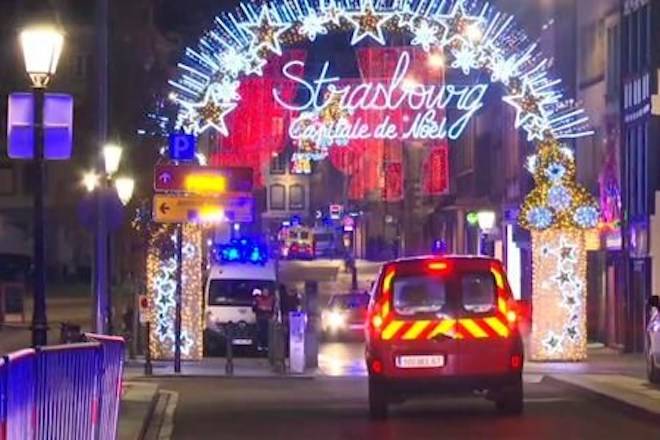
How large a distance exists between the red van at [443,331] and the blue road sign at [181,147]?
34.8 ft

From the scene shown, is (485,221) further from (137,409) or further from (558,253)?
(137,409)

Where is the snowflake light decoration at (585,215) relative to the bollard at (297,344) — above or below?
above

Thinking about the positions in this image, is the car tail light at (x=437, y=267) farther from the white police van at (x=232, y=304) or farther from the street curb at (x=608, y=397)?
the white police van at (x=232, y=304)

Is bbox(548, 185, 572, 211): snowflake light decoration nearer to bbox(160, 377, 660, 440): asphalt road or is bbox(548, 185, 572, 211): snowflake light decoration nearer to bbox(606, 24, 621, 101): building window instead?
bbox(606, 24, 621, 101): building window

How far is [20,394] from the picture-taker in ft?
31.9

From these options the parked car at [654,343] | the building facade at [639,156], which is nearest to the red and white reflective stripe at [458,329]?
the parked car at [654,343]

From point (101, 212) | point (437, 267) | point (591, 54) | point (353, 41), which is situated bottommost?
point (437, 267)

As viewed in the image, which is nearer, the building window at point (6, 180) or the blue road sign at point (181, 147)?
the blue road sign at point (181, 147)

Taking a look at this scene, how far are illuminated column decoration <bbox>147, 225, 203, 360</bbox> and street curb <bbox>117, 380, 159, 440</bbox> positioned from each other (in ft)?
18.6

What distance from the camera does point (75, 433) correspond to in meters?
12.4

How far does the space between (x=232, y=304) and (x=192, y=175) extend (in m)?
8.43

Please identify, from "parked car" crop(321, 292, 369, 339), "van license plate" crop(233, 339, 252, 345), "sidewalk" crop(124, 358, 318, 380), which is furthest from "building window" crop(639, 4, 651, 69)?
"parked car" crop(321, 292, 369, 339)

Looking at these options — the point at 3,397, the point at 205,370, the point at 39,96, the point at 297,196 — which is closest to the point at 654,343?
the point at 205,370

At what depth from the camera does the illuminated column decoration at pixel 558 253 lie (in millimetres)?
32219
